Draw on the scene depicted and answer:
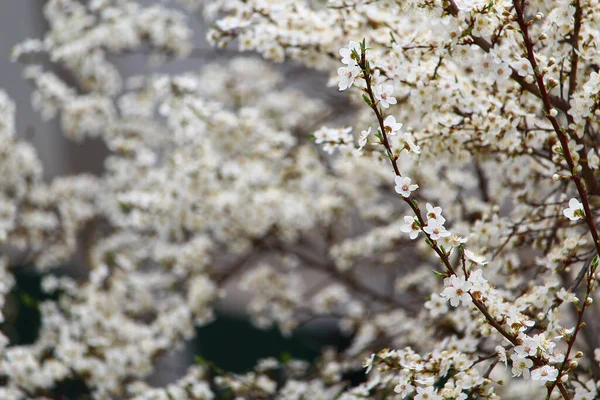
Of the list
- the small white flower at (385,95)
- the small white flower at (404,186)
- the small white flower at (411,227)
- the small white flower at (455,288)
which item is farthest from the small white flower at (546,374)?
the small white flower at (385,95)

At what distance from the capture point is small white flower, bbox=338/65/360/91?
211 cm

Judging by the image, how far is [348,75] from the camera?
212 cm

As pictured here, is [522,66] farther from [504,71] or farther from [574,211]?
[574,211]

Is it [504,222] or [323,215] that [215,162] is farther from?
[504,222]

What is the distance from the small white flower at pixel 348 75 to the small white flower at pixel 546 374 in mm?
1030

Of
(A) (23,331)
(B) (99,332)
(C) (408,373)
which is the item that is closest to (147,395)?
(B) (99,332)

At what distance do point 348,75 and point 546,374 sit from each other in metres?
1.08

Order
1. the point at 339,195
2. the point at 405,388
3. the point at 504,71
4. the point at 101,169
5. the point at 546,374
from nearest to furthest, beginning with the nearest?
the point at 546,374 < the point at 405,388 < the point at 504,71 < the point at 339,195 < the point at 101,169

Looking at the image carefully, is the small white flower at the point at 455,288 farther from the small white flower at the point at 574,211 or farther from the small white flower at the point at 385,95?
the small white flower at the point at 385,95

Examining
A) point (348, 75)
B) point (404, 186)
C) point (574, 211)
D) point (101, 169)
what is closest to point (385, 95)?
point (348, 75)

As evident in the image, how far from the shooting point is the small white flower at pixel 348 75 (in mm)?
2111

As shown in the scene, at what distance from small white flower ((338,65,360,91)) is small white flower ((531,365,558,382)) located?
1030 millimetres

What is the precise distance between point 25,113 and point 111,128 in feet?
10.6

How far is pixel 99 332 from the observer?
4637mm
